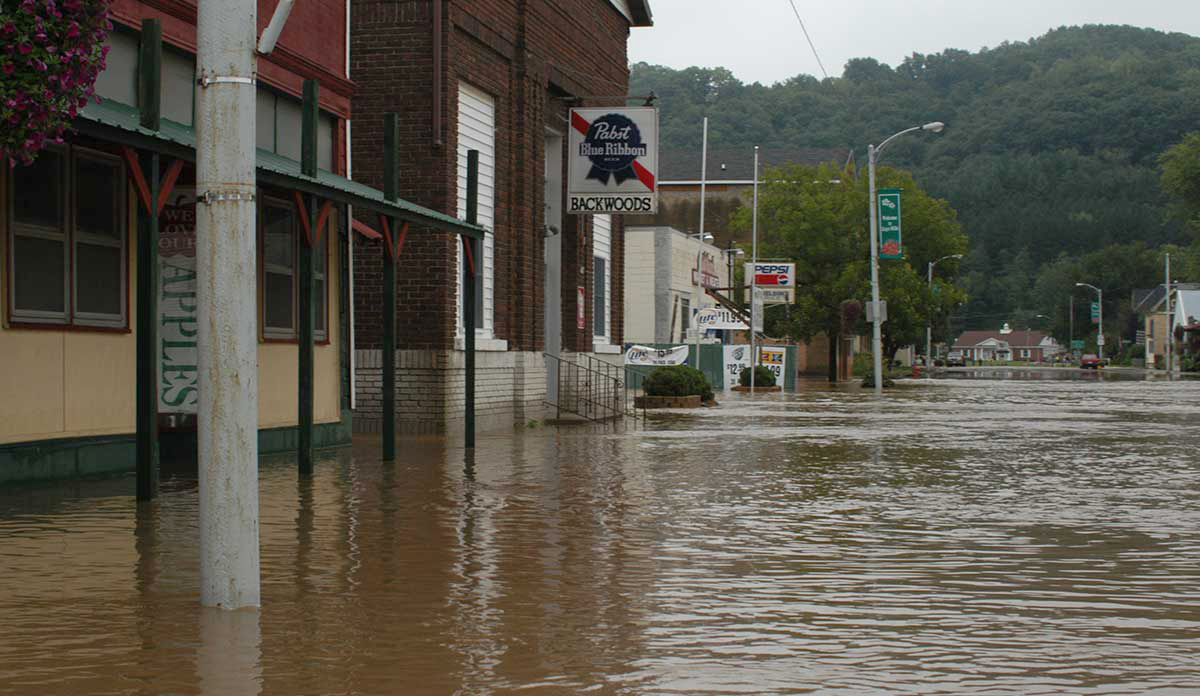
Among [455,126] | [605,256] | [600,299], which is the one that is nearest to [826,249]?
[600,299]

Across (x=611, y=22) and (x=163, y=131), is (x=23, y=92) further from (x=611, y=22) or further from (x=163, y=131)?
(x=611, y=22)

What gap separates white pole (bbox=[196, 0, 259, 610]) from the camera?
302 inches

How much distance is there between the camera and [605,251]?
34500 mm

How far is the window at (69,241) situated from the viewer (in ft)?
45.4

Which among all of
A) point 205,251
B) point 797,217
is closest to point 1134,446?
point 205,251

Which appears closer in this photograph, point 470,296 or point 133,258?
point 133,258

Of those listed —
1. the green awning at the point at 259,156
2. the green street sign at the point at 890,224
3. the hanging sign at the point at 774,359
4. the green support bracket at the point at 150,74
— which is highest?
the green street sign at the point at 890,224

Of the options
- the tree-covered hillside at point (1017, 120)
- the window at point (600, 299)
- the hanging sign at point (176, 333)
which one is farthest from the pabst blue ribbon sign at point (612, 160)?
the tree-covered hillside at point (1017, 120)

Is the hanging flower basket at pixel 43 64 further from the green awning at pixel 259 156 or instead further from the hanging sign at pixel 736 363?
the hanging sign at pixel 736 363

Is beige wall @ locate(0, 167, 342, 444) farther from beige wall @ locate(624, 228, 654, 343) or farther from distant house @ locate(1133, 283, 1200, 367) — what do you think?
distant house @ locate(1133, 283, 1200, 367)

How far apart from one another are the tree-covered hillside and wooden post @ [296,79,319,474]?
8179cm

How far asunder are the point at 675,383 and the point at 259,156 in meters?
22.4

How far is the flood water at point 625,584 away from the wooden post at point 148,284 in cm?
43

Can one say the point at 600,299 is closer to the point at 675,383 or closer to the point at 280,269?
the point at 675,383
